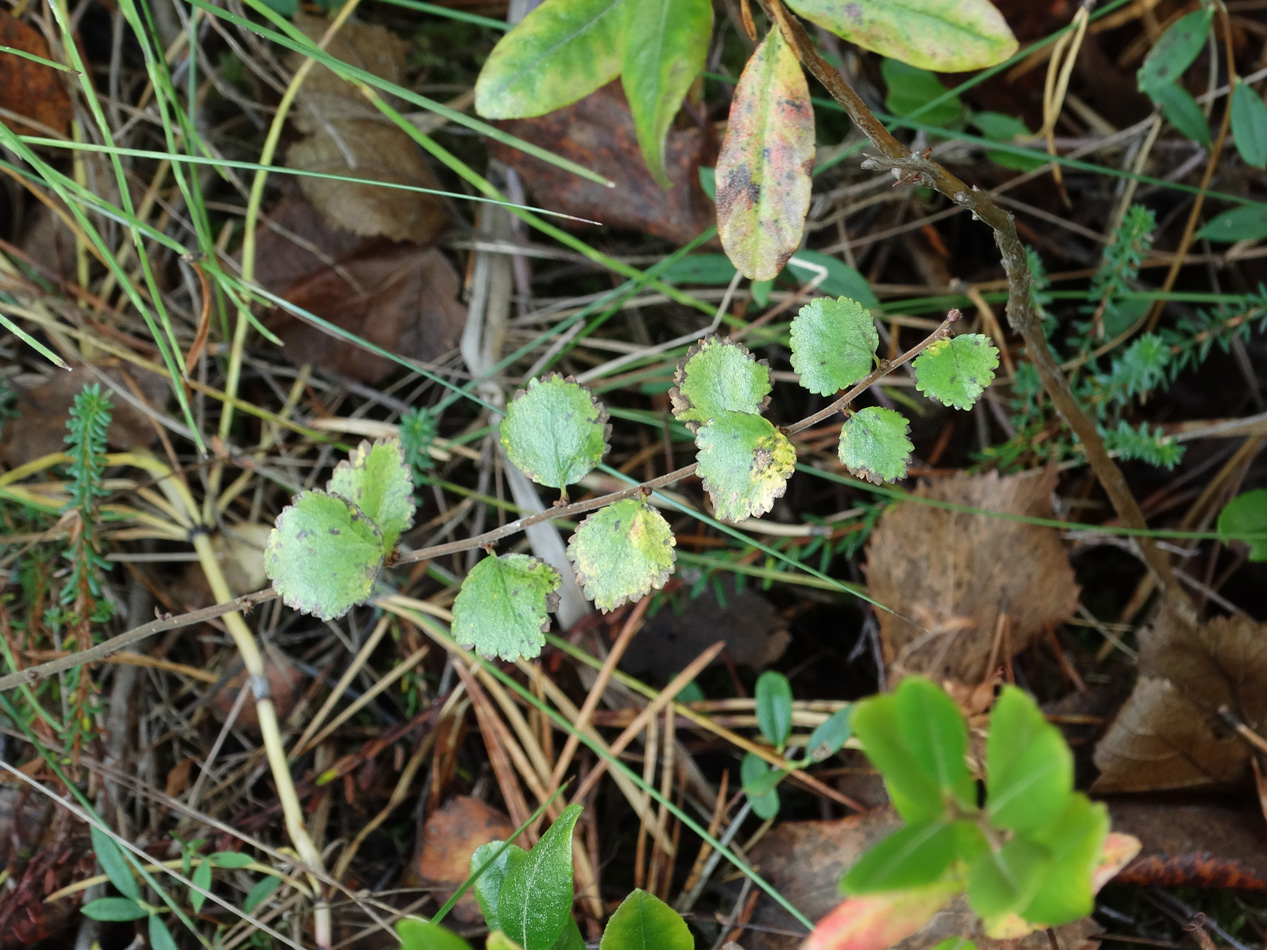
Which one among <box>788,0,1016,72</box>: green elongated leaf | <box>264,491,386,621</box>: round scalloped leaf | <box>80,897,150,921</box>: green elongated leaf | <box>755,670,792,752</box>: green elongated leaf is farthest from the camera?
<box>755,670,792,752</box>: green elongated leaf

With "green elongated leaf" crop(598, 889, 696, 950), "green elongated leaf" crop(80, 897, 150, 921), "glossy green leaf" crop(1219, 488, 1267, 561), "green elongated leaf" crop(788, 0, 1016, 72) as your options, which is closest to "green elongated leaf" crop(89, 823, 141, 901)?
"green elongated leaf" crop(80, 897, 150, 921)

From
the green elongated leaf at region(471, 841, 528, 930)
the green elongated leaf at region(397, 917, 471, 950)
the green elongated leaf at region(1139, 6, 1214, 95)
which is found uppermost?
the green elongated leaf at region(1139, 6, 1214, 95)

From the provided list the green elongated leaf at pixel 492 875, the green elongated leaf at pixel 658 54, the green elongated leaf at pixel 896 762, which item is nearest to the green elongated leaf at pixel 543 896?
the green elongated leaf at pixel 492 875

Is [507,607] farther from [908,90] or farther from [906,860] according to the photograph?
[908,90]

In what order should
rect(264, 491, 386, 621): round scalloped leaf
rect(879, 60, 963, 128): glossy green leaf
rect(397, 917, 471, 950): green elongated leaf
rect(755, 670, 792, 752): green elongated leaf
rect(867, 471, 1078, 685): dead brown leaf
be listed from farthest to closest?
rect(879, 60, 963, 128): glossy green leaf, rect(867, 471, 1078, 685): dead brown leaf, rect(755, 670, 792, 752): green elongated leaf, rect(264, 491, 386, 621): round scalloped leaf, rect(397, 917, 471, 950): green elongated leaf

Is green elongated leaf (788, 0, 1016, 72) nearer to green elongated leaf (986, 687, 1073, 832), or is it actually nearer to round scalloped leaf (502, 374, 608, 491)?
round scalloped leaf (502, 374, 608, 491)

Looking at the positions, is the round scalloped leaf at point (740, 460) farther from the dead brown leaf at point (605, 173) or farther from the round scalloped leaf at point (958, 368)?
the dead brown leaf at point (605, 173)

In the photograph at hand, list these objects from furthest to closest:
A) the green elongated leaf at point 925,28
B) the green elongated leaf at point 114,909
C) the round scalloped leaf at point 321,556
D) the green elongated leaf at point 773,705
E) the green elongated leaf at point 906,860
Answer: the green elongated leaf at point 773,705 → the green elongated leaf at point 114,909 → the round scalloped leaf at point 321,556 → the green elongated leaf at point 925,28 → the green elongated leaf at point 906,860
